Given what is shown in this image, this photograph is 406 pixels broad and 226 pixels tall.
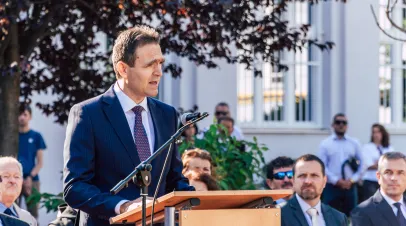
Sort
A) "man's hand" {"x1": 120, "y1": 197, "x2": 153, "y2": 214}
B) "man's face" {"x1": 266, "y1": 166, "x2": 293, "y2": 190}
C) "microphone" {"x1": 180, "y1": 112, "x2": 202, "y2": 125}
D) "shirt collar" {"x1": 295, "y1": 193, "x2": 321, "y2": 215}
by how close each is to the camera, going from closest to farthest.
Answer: "man's hand" {"x1": 120, "y1": 197, "x2": 153, "y2": 214} < "microphone" {"x1": 180, "y1": 112, "x2": 202, "y2": 125} < "shirt collar" {"x1": 295, "y1": 193, "x2": 321, "y2": 215} < "man's face" {"x1": 266, "y1": 166, "x2": 293, "y2": 190}

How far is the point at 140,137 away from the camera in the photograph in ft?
18.3

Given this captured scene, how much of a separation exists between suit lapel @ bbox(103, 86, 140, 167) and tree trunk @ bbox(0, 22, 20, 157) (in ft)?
20.0

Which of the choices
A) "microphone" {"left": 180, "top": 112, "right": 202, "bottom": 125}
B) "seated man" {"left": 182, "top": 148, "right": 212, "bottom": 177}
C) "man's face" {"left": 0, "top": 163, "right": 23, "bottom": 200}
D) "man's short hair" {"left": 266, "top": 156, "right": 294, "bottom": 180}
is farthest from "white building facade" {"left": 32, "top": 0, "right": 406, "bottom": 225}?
"microphone" {"left": 180, "top": 112, "right": 202, "bottom": 125}

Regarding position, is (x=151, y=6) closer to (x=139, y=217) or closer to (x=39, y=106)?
(x=39, y=106)

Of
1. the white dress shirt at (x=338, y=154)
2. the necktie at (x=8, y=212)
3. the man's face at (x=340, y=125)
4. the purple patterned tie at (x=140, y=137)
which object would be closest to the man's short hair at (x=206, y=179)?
the necktie at (x=8, y=212)

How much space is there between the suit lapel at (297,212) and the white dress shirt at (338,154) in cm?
669

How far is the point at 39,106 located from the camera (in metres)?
12.5

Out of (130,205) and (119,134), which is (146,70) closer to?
(119,134)

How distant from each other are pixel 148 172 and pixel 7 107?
692 centimetres

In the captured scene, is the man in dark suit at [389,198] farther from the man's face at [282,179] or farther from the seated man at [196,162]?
the seated man at [196,162]

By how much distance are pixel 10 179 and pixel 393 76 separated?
1093 centimetres

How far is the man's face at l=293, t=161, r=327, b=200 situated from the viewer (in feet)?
28.0

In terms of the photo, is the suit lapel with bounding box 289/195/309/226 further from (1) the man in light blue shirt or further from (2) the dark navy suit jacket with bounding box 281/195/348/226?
(1) the man in light blue shirt

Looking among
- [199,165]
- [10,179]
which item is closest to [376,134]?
[199,165]
